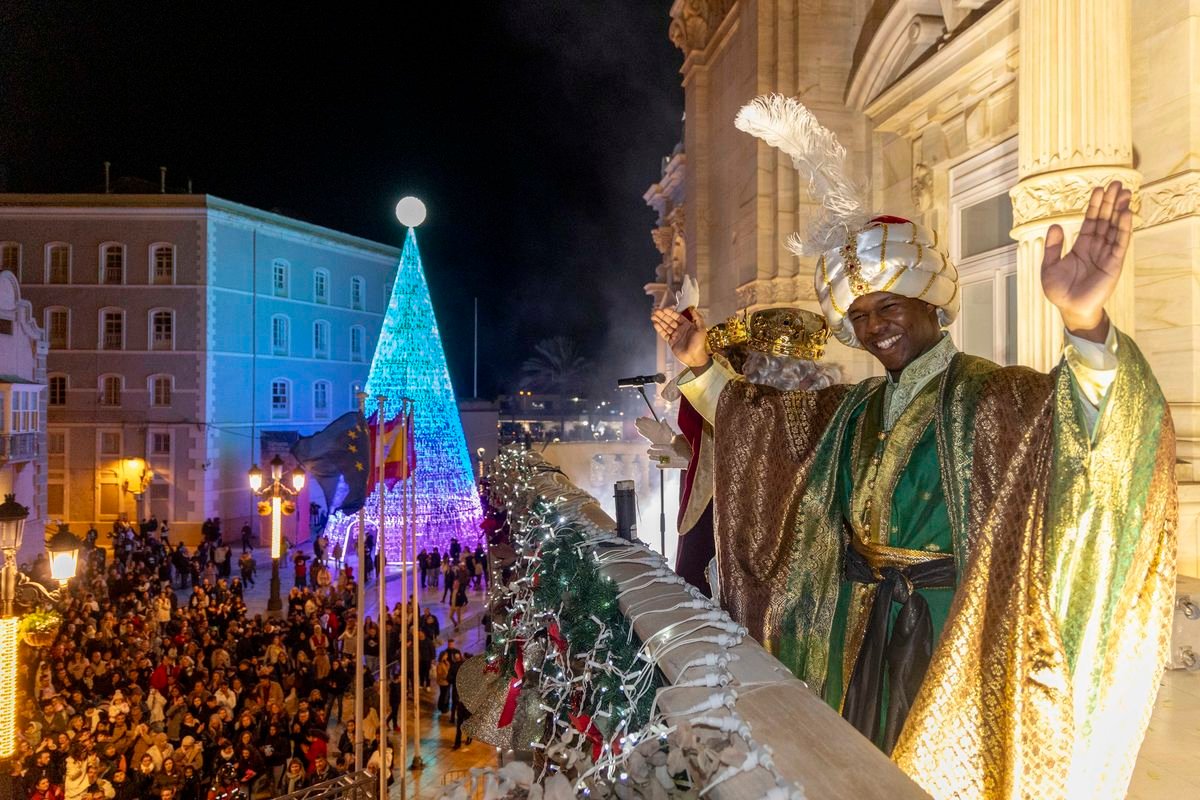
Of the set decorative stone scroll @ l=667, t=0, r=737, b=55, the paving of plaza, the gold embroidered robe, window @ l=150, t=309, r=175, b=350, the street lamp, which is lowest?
the paving of plaza

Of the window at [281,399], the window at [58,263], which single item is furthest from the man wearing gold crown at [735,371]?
the window at [58,263]

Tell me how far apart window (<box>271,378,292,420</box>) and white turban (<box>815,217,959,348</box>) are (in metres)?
32.7

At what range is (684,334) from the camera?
3.65 m

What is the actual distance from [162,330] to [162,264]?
8.47 ft

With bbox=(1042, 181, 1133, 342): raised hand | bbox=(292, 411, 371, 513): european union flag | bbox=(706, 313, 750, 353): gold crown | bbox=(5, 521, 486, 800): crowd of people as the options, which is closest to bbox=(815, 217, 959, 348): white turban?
bbox=(1042, 181, 1133, 342): raised hand

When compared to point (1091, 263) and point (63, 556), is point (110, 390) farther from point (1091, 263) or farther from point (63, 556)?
point (1091, 263)

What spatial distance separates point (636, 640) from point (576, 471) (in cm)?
1937

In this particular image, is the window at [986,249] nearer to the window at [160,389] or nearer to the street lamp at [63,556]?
the street lamp at [63,556]

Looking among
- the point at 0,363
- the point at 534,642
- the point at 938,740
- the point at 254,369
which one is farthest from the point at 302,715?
the point at 254,369

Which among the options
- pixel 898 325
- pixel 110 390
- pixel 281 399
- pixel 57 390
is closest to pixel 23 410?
pixel 110 390

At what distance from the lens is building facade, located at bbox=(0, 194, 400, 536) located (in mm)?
29172

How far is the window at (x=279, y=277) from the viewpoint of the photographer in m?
32.4

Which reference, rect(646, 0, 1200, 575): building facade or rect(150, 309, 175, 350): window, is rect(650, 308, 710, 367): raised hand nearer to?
rect(646, 0, 1200, 575): building facade

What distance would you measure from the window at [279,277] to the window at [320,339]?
2.14 m
